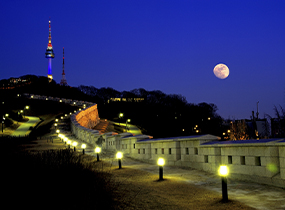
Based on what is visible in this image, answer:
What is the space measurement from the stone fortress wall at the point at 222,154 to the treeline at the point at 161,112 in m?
54.5

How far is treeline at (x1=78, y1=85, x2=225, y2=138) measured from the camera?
8125cm

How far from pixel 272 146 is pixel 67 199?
5.33 meters

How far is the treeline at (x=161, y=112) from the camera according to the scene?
267ft

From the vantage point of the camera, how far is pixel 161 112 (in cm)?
11762

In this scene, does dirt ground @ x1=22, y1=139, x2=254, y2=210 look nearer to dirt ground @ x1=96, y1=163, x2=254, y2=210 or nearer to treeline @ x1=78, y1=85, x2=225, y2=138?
dirt ground @ x1=96, y1=163, x2=254, y2=210

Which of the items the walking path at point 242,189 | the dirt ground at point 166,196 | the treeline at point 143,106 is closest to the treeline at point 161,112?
the treeline at point 143,106

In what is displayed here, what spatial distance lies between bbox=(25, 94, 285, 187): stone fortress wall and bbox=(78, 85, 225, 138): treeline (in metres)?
54.5

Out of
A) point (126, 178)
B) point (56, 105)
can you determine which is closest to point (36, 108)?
point (56, 105)

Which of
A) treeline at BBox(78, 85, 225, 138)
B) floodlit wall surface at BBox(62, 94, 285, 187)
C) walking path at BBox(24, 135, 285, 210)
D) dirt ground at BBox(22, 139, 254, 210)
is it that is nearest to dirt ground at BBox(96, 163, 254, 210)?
dirt ground at BBox(22, 139, 254, 210)

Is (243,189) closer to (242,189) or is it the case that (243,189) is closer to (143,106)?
(242,189)

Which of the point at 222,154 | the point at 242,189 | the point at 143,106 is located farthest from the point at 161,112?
the point at 242,189

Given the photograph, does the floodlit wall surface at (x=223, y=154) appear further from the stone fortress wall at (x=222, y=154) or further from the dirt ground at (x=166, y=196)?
the dirt ground at (x=166, y=196)

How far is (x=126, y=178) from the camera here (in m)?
10.8

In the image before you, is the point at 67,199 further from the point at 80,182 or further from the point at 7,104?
the point at 7,104
